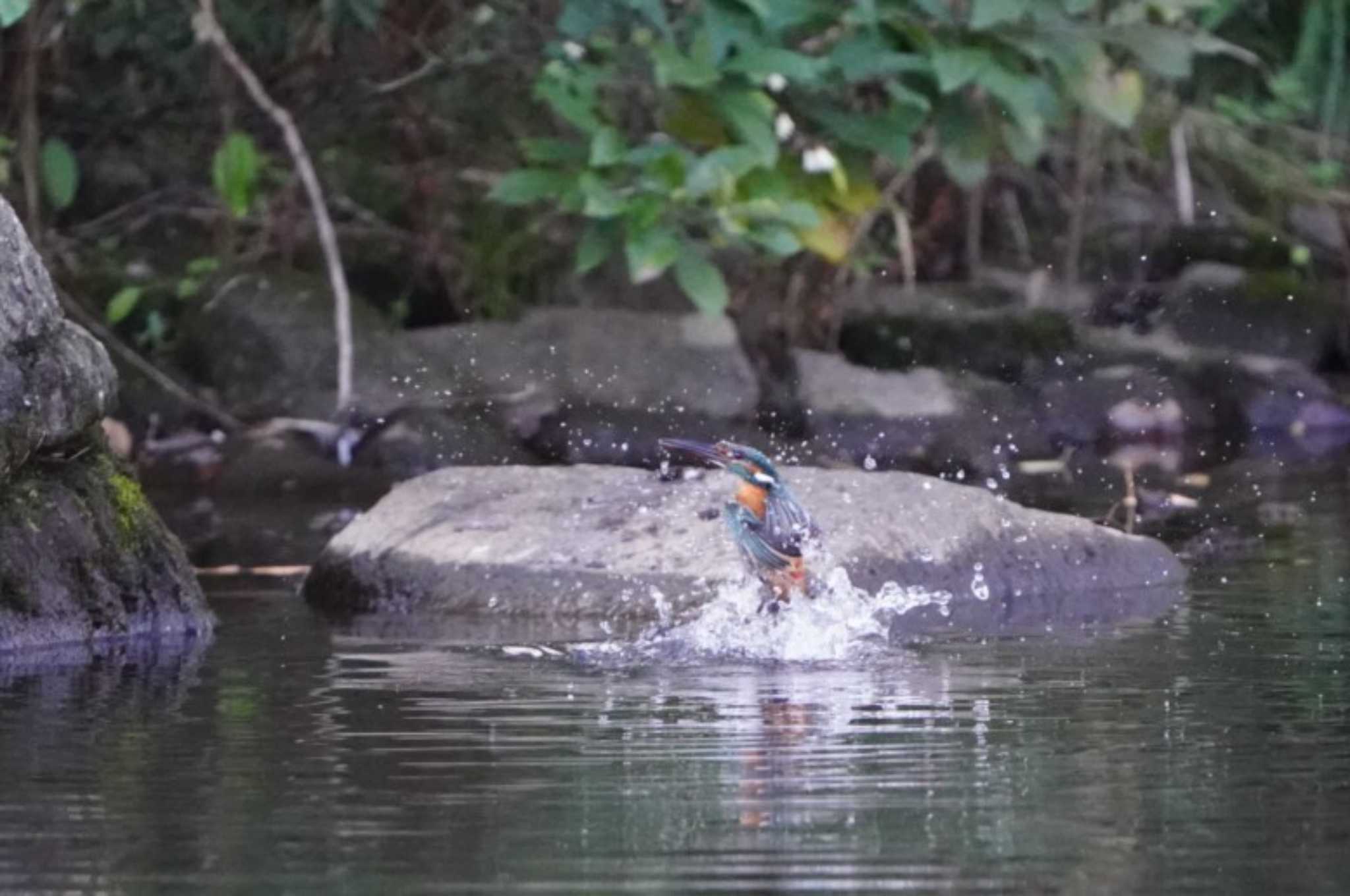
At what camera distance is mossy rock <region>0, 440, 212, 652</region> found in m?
6.28

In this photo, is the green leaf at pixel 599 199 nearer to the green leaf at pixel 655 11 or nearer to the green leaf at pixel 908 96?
the green leaf at pixel 655 11

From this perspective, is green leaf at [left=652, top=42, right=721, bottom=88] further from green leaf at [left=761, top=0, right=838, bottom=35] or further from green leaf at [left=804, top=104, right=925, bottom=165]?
green leaf at [left=804, top=104, right=925, bottom=165]

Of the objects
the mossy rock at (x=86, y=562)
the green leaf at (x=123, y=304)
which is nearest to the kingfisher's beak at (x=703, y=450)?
the mossy rock at (x=86, y=562)

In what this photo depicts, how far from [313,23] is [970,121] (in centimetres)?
377

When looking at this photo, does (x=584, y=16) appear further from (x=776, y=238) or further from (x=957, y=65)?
(x=957, y=65)

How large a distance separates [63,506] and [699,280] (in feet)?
9.31

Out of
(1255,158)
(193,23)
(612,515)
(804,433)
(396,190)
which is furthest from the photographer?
(1255,158)

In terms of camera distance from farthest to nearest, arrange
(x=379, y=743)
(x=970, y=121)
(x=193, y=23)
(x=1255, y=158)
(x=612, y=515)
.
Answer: (x=1255, y=158), (x=193, y=23), (x=970, y=121), (x=612, y=515), (x=379, y=743)

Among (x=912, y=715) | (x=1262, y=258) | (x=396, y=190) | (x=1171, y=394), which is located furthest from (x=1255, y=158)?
(x=912, y=715)

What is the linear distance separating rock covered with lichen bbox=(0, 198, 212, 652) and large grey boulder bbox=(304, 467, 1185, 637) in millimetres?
662

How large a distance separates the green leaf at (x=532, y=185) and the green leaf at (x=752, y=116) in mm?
625

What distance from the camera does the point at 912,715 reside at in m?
4.94

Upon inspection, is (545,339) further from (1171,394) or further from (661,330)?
(1171,394)

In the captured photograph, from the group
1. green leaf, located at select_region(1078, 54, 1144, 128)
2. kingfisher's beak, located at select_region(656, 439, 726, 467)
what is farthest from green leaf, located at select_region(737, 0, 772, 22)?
kingfisher's beak, located at select_region(656, 439, 726, 467)
